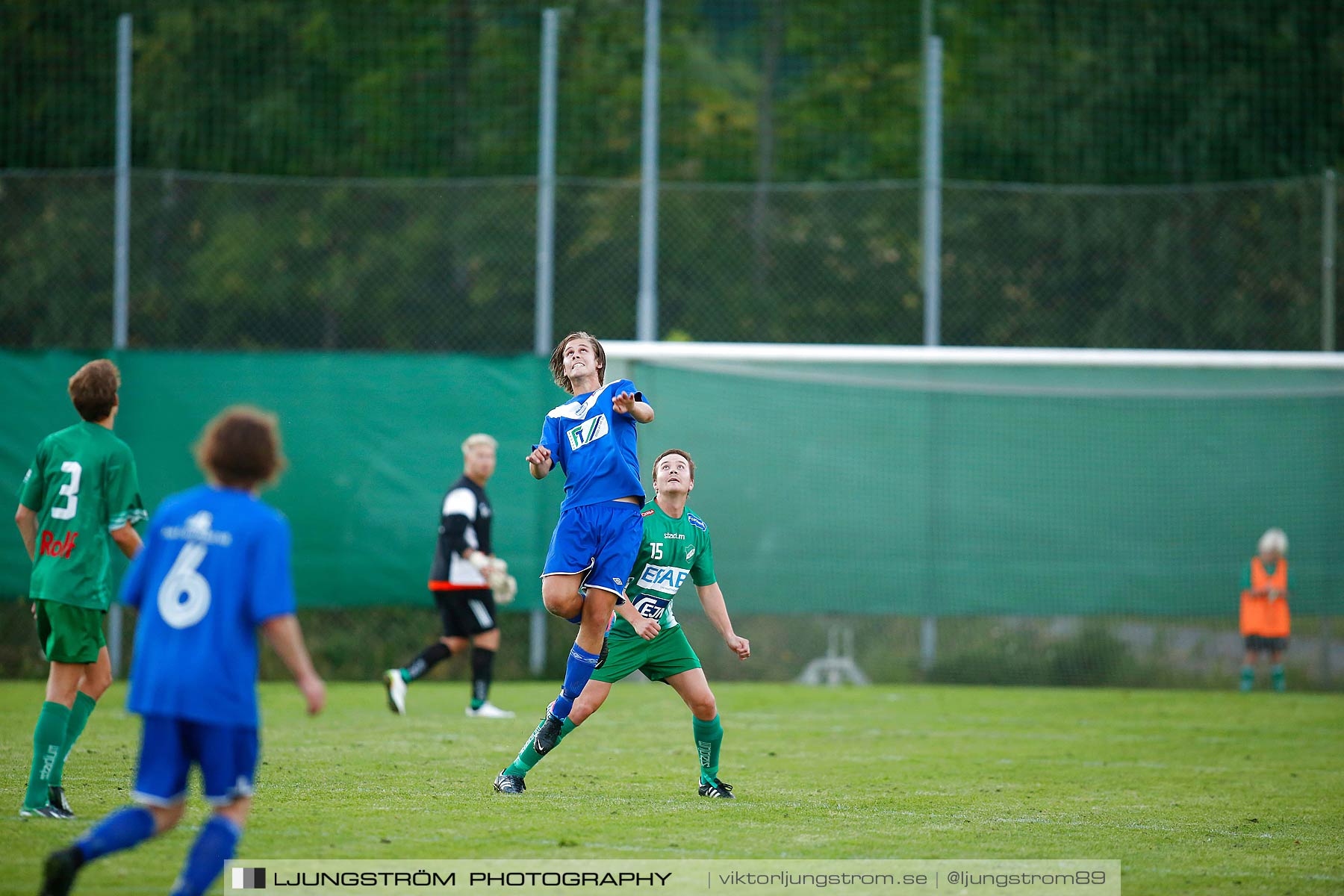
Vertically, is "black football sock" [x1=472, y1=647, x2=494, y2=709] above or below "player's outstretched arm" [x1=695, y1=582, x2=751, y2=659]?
below

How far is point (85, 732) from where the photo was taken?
30.6ft

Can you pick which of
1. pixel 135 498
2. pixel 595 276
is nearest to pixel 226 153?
pixel 595 276

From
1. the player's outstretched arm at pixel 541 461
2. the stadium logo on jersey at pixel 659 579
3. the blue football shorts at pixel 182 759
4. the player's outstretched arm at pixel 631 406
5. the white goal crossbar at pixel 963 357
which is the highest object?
the white goal crossbar at pixel 963 357

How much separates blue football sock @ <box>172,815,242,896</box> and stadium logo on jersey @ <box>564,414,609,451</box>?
10.1ft

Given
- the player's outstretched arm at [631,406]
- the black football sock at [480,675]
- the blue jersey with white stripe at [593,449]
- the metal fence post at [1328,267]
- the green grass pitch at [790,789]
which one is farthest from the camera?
the metal fence post at [1328,267]

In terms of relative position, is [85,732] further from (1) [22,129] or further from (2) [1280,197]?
(2) [1280,197]

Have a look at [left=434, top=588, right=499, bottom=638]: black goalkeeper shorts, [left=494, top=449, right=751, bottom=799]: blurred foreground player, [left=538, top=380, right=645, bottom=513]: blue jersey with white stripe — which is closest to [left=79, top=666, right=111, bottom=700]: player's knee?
[left=494, top=449, right=751, bottom=799]: blurred foreground player

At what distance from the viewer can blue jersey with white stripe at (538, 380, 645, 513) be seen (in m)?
7.05

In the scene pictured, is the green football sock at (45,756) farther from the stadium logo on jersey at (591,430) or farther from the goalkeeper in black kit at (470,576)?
the goalkeeper in black kit at (470,576)

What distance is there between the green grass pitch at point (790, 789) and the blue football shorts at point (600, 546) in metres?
1.08

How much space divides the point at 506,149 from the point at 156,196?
4.71m

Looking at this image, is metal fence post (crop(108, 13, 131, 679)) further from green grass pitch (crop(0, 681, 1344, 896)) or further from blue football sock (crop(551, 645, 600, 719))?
blue football sock (crop(551, 645, 600, 719))

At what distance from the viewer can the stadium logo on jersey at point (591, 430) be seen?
23.2ft

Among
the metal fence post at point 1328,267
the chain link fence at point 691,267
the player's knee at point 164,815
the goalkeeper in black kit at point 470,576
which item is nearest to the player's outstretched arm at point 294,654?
the player's knee at point 164,815
